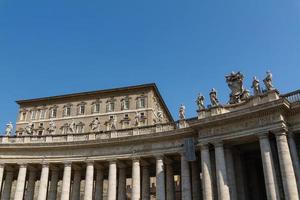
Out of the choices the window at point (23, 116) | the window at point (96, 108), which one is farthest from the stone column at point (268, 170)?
the window at point (23, 116)

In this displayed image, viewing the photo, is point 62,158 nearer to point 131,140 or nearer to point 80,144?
point 80,144

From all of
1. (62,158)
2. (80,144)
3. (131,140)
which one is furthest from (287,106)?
(62,158)

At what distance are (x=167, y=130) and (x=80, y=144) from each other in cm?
1163

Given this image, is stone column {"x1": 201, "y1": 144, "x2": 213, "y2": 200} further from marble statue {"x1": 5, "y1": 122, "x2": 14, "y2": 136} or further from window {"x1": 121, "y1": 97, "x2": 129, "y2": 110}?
window {"x1": 121, "y1": 97, "x2": 129, "y2": 110}

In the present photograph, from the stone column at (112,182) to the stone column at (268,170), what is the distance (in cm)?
1848

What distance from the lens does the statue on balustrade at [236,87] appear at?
1588 inches

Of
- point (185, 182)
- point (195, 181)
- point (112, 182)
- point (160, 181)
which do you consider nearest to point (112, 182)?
point (112, 182)

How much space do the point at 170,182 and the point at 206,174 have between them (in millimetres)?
7866

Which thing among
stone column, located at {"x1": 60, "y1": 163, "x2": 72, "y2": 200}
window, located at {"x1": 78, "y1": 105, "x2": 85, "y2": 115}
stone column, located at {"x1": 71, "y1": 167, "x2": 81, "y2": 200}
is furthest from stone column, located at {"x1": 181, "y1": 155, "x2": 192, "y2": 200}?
window, located at {"x1": 78, "y1": 105, "x2": 85, "y2": 115}

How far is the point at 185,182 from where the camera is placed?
40.4 m

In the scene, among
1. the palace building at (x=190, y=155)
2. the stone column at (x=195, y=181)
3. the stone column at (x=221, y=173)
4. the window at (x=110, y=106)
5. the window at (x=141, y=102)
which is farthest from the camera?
the window at (x=110, y=106)

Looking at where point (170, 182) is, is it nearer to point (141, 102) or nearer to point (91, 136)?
point (91, 136)

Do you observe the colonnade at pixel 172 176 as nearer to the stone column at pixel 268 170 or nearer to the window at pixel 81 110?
the stone column at pixel 268 170

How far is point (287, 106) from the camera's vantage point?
34656mm
